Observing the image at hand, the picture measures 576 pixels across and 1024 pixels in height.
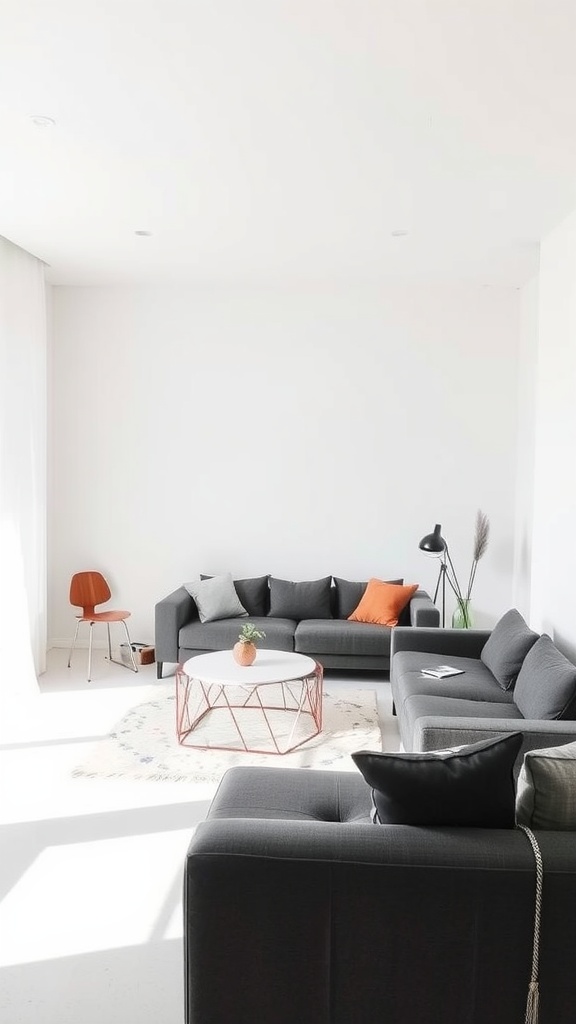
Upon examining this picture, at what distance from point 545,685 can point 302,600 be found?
302 cm

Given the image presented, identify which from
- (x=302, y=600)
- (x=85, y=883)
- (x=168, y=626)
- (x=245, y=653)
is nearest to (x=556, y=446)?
(x=245, y=653)

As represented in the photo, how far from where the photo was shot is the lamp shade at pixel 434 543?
6.28m

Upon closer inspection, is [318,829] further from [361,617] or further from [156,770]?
[361,617]

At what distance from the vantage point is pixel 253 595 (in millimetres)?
6684

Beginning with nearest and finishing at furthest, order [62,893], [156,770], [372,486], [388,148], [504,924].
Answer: [504,924], [62,893], [388,148], [156,770], [372,486]

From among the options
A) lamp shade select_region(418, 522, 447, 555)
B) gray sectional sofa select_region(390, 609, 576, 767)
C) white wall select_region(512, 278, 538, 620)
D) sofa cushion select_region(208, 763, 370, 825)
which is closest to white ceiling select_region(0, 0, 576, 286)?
white wall select_region(512, 278, 538, 620)

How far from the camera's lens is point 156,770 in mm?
4348

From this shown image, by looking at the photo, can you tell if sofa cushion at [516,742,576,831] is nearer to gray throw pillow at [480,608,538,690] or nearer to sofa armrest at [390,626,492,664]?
gray throw pillow at [480,608,538,690]

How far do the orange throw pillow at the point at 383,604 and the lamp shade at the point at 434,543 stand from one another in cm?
33

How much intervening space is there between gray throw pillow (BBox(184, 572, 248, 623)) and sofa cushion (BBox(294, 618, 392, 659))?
0.59 meters

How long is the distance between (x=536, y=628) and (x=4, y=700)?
3.47 m

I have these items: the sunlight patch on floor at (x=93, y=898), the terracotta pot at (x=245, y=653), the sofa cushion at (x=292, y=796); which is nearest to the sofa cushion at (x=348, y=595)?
the terracotta pot at (x=245, y=653)

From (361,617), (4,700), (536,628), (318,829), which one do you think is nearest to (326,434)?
(361,617)

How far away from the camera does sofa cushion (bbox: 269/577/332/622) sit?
258 inches
